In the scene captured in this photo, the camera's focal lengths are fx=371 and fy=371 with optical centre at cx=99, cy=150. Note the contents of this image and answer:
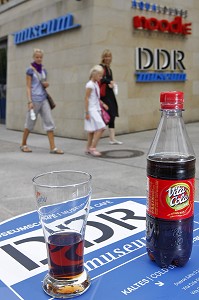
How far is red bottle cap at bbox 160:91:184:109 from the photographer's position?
1551mm

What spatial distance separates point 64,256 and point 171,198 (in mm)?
485

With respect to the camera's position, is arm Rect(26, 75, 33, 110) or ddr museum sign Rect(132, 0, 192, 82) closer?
arm Rect(26, 75, 33, 110)

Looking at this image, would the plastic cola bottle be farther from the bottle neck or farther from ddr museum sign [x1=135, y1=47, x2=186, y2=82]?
ddr museum sign [x1=135, y1=47, x2=186, y2=82]

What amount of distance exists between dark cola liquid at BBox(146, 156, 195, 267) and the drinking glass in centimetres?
30

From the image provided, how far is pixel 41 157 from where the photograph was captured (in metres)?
6.73

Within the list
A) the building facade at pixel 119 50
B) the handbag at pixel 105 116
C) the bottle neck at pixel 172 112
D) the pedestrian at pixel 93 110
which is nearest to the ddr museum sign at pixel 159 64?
the building facade at pixel 119 50

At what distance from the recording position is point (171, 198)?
1.51m

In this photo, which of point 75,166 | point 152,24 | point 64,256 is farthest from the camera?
point 152,24

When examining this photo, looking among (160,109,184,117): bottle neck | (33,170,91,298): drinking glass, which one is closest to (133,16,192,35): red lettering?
(160,109,184,117): bottle neck

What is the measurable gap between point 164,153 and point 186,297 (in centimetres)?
64

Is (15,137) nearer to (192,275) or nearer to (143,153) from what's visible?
(143,153)

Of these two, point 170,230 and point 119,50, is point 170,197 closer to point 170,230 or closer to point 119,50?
point 170,230

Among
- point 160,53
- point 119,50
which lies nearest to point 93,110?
point 119,50

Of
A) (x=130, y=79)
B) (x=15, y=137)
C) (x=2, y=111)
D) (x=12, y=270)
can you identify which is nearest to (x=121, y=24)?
(x=130, y=79)
